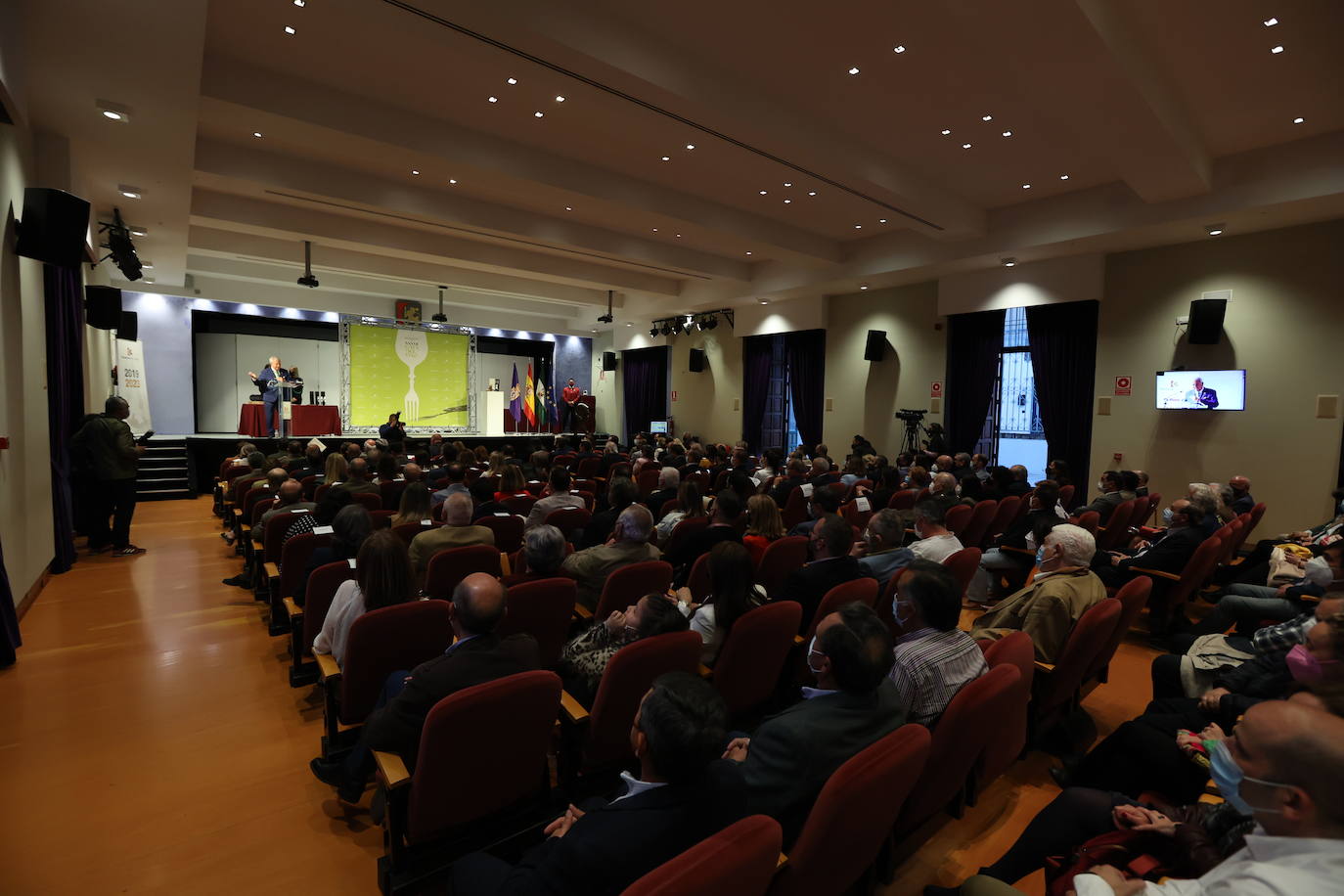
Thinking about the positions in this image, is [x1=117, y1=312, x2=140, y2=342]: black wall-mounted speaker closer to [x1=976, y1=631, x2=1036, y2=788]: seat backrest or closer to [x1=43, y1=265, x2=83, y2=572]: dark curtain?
[x1=43, y1=265, x2=83, y2=572]: dark curtain

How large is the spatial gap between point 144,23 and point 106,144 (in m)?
2.62

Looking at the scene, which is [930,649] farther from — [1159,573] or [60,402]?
[60,402]

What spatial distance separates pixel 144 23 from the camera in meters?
3.70

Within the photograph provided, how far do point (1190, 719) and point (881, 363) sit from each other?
9715 millimetres

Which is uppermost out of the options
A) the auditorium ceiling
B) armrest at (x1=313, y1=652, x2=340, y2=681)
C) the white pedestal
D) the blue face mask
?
the auditorium ceiling

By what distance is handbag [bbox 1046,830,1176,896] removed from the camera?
156 cm

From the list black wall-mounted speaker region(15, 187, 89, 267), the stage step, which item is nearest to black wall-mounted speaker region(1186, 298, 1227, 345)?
black wall-mounted speaker region(15, 187, 89, 267)

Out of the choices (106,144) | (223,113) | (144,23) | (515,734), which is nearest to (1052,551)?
(515,734)

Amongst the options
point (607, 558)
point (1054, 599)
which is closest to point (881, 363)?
point (1054, 599)

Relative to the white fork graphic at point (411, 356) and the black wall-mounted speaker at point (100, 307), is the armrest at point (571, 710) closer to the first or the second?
the black wall-mounted speaker at point (100, 307)

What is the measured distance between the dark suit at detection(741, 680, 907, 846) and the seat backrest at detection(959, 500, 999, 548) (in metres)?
4.33

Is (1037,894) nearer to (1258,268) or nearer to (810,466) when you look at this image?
(810,466)

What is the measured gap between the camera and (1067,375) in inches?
358

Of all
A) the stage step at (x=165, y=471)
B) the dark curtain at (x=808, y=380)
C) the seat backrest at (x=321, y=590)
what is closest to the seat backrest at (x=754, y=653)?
the seat backrest at (x=321, y=590)
